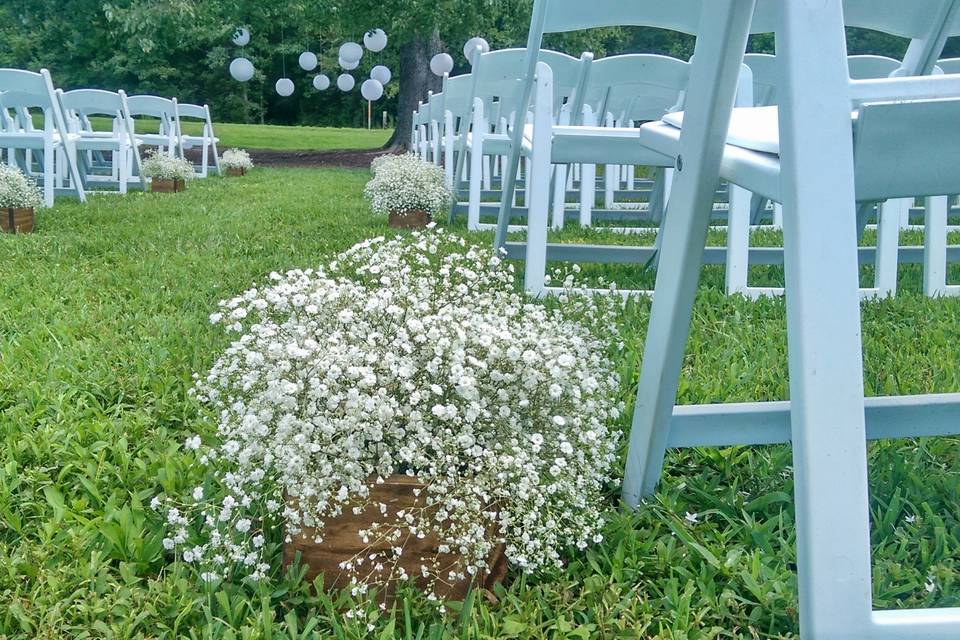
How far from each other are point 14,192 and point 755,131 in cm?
469

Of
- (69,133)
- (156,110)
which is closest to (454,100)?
(69,133)

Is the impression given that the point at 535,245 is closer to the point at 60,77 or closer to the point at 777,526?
the point at 777,526

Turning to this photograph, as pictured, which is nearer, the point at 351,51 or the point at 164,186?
the point at 164,186

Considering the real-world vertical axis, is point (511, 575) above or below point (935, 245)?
below

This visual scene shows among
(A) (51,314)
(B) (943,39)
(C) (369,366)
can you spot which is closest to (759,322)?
(B) (943,39)

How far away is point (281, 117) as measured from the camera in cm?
3238

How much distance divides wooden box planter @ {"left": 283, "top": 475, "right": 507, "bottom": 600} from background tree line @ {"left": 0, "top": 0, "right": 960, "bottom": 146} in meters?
10.5

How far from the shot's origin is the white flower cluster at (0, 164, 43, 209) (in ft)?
15.5

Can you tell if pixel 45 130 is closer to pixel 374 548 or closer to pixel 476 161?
pixel 476 161

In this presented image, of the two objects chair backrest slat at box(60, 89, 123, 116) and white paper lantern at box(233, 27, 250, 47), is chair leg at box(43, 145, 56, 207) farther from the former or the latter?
white paper lantern at box(233, 27, 250, 47)

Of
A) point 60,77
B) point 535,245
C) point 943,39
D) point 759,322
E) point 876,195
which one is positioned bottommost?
point 759,322

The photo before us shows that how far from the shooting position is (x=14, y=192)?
15.6 feet

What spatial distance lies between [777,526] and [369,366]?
769 mm

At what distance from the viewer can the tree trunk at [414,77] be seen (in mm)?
14289
